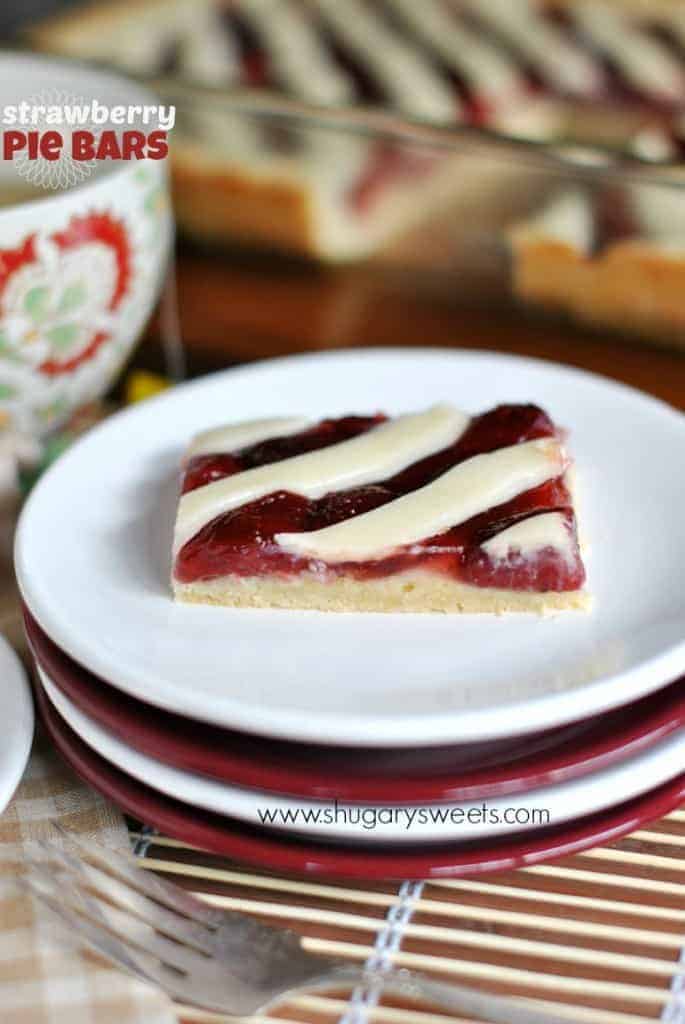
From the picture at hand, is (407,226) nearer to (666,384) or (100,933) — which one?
(666,384)

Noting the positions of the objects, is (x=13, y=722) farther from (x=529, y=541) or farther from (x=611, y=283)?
(x=611, y=283)

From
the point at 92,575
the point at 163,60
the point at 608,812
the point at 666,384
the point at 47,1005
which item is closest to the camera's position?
the point at 47,1005

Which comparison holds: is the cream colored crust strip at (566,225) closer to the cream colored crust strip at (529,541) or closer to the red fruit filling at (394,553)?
the red fruit filling at (394,553)

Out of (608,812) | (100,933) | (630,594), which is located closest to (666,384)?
(630,594)

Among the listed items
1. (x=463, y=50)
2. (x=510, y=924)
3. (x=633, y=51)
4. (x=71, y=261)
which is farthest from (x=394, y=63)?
(x=510, y=924)

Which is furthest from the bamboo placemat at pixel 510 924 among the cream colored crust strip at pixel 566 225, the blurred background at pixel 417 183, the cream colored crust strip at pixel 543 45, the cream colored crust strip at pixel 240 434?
the cream colored crust strip at pixel 543 45
